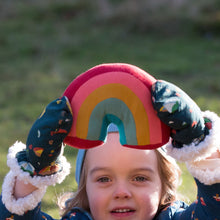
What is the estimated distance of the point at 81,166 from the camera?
185 centimetres

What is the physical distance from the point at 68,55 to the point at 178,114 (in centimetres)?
524

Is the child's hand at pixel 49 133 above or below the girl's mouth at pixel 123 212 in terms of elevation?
above

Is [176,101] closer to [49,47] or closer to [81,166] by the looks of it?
[81,166]

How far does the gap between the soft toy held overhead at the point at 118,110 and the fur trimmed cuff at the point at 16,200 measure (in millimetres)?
277

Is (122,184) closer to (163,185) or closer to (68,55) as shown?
(163,185)

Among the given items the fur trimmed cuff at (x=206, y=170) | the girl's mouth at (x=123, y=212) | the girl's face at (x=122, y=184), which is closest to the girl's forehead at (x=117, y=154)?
the girl's face at (x=122, y=184)

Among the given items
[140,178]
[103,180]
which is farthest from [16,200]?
[140,178]

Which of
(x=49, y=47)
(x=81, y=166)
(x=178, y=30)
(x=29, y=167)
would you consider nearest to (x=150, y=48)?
(x=178, y=30)

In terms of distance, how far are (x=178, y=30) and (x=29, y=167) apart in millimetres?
6158

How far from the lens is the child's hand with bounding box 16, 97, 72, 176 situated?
132 cm

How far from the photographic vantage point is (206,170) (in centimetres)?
139

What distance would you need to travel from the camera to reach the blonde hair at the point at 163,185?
70.6 inches

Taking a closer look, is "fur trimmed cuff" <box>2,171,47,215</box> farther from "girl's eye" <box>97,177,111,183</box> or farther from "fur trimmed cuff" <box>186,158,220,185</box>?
"fur trimmed cuff" <box>186,158,220,185</box>

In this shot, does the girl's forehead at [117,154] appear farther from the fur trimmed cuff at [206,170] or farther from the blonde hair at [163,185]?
the fur trimmed cuff at [206,170]
